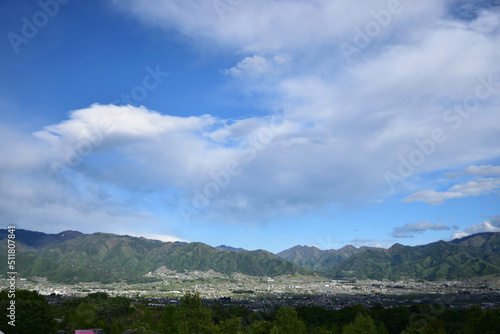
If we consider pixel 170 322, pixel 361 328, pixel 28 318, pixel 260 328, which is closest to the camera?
pixel 28 318

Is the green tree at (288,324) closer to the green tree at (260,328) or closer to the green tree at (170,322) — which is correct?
the green tree at (260,328)

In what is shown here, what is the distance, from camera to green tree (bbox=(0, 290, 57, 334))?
5625 centimetres

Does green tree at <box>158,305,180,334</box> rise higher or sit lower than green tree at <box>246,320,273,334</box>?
higher

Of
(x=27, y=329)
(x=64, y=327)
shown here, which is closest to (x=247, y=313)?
(x=64, y=327)

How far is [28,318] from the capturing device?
5728cm

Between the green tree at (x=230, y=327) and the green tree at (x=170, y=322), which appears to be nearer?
the green tree at (x=230, y=327)

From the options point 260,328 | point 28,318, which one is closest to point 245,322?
point 260,328

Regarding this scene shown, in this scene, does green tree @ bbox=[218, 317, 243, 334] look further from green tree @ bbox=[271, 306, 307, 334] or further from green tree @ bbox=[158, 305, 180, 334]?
green tree @ bbox=[158, 305, 180, 334]

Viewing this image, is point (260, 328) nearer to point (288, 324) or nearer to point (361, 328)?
point (288, 324)

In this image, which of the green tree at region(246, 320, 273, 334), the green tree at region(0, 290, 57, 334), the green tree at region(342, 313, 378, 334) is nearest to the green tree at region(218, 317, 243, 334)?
the green tree at region(246, 320, 273, 334)

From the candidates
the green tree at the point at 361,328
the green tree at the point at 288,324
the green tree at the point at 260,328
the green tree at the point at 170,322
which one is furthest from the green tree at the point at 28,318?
the green tree at the point at 361,328

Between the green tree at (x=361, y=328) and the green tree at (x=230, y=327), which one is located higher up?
the green tree at (x=230, y=327)

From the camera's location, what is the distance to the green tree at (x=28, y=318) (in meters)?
56.2

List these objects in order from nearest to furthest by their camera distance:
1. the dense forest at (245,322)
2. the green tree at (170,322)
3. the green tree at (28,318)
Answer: the dense forest at (245,322) → the green tree at (28,318) → the green tree at (170,322)
